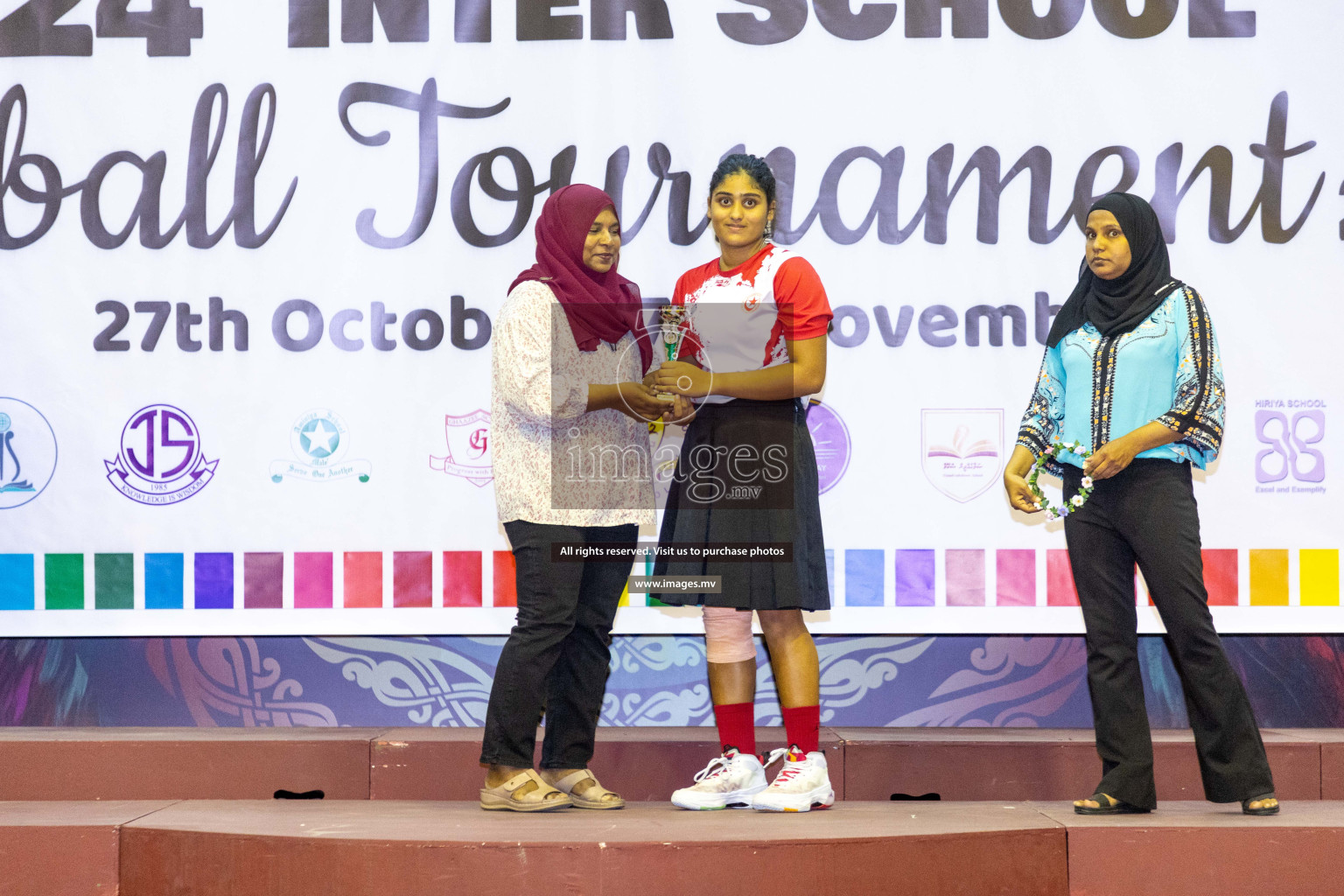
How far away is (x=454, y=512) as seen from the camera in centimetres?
342

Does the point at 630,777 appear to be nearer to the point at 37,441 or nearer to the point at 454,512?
the point at 454,512

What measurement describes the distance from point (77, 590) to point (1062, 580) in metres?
2.81

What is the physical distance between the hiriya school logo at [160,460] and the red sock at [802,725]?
6.18ft

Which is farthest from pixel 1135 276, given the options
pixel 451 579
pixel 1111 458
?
pixel 451 579

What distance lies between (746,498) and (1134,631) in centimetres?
86

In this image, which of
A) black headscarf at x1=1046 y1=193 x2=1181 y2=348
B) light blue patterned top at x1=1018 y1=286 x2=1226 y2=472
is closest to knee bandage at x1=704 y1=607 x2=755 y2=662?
light blue patterned top at x1=1018 y1=286 x2=1226 y2=472

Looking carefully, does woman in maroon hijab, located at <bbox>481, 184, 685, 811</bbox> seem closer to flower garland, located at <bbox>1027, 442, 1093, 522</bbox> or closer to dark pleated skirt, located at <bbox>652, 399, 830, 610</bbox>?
dark pleated skirt, located at <bbox>652, 399, 830, 610</bbox>

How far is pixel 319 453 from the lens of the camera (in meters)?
3.43

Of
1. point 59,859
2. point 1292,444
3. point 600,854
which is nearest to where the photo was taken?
point 600,854

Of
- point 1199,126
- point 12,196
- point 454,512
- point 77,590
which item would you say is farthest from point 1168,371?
point 12,196

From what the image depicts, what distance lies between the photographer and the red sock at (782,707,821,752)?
253 cm

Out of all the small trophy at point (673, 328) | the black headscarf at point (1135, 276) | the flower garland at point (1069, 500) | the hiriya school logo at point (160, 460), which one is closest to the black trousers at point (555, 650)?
the small trophy at point (673, 328)

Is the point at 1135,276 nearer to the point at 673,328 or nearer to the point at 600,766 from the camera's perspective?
the point at 673,328

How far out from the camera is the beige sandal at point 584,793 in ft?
8.50
